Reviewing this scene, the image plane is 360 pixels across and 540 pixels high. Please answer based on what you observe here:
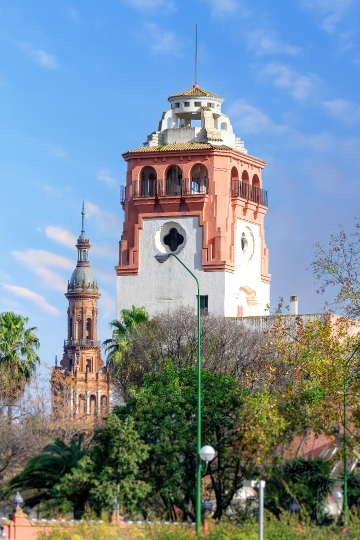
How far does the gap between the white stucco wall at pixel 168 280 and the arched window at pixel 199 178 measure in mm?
2031

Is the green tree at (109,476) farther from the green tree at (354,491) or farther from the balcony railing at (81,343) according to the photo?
the balcony railing at (81,343)

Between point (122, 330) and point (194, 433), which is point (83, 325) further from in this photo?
point (194, 433)

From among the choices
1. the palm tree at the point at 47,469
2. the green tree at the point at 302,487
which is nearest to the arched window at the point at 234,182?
the green tree at the point at 302,487

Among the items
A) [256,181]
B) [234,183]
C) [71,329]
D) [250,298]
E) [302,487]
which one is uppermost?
[256,181]

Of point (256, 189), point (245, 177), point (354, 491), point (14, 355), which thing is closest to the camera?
point (354, 491)

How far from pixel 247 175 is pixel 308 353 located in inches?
1513

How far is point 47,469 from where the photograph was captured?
52.7 meters

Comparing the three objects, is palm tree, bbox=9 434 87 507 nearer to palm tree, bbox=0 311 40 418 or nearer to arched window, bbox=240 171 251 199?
palm tree, bbox=0 311 40 418

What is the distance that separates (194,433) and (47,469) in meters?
5.24

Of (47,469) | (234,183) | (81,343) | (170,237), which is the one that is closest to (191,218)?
(170,237)

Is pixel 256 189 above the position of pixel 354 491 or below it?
above

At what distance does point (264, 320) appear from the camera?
84188mm

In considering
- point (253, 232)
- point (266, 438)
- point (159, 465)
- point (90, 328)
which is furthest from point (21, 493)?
point (90, 328)

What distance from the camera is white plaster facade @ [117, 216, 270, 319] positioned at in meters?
88.2
